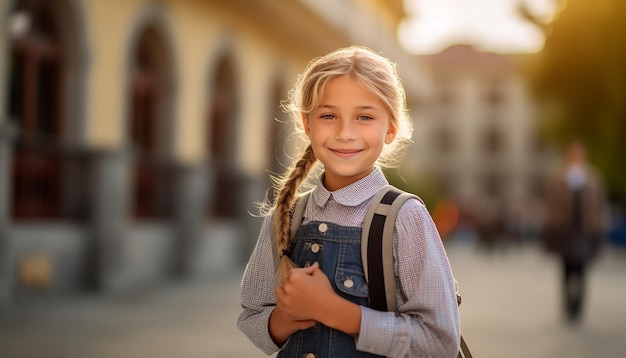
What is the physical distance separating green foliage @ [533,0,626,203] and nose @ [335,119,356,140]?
24256 mm

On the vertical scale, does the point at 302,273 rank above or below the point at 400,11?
below

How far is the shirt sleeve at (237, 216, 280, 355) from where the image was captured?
2.69 m

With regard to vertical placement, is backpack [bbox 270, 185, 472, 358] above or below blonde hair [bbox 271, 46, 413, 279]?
below

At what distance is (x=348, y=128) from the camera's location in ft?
8.34

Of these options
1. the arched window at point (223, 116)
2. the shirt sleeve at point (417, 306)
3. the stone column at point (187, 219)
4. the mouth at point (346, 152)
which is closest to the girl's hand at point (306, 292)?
the shirt sleeve at point (417, 306)

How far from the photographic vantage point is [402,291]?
252cm

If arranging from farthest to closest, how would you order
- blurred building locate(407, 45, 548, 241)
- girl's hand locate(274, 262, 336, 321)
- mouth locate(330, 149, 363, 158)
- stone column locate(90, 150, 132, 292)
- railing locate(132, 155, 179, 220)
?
1. blurred building locate(407, 45, 548, 241)
2. railing locate(132, 155, 179, 220)
3. stone column locate(90, 150, 132, 292)
4. mouth locate(330, 149, 363, 158)
5. girl's hand locate(274, 262, 336, 321)

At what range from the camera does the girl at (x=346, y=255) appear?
2.41 meters

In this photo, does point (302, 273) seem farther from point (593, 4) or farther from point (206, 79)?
point (593, 4)

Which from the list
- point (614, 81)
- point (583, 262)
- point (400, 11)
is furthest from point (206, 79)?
point (400, 11)

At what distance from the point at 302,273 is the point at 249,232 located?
1591cm

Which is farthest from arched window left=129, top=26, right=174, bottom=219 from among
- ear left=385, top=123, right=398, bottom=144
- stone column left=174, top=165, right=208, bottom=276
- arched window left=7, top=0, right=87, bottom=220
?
ear left=385, top=123, right=398, bottom=144

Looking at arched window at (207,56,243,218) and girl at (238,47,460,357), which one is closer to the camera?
girl at (238,47,460,357)

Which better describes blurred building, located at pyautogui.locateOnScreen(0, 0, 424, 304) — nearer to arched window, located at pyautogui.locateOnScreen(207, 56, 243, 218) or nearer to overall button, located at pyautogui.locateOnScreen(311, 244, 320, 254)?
arched window, located at pyautogui.locateOnScreen(207, 56, 243, 218)
